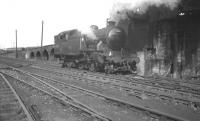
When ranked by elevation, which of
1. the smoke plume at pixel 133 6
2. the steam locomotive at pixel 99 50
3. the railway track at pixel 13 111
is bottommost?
the railway track at pixel 13 111

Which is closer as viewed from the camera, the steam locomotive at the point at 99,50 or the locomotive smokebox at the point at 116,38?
the locomotive smokebox at the point at 116,38

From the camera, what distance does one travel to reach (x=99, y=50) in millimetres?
16844

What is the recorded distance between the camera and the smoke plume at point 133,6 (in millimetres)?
13969

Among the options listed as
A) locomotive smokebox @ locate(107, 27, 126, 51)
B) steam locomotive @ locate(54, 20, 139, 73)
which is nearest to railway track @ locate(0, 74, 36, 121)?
locomotive smokebox @ locate(107, 27, 126, 51)

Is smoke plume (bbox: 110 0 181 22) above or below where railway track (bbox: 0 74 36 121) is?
above

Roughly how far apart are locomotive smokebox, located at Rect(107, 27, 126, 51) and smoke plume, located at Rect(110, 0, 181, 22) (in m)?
1.01

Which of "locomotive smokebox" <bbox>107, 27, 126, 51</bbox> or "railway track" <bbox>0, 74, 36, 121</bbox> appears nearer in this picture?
"railway track" <bbox>0, 74, 36, 121</bbox>

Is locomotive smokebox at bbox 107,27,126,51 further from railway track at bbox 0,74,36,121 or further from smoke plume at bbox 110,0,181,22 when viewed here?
railway track at bbox 0,74,36,121

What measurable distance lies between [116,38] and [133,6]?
97.0 inches

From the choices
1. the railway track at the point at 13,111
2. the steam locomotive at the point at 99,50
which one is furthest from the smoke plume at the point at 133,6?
the railway track at the point at 13,111

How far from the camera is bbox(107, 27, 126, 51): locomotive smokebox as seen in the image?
14914mm

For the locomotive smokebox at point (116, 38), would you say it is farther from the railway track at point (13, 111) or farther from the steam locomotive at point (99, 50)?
the railway track at point (13, 111)

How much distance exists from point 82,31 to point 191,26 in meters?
9.07

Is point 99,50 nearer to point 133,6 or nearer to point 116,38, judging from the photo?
point 116,38
